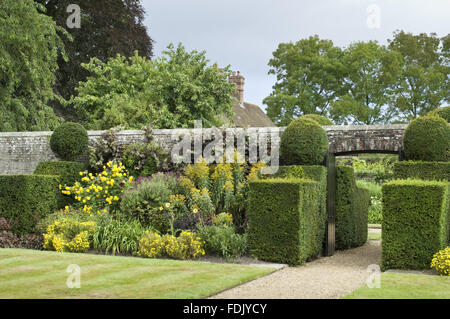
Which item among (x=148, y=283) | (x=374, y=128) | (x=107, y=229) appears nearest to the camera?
(x=148, y=283)

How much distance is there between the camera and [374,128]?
39.0 ft

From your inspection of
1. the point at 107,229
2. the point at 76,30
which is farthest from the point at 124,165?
the point at 76,30

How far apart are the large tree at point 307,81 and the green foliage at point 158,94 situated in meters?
7.71

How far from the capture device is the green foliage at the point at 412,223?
8.50m

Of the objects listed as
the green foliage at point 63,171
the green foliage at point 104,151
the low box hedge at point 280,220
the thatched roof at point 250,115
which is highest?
the thatched roof at point 250,115

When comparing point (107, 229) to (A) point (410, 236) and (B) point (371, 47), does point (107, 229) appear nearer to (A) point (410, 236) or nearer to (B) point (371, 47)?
(A) point (410, 236)

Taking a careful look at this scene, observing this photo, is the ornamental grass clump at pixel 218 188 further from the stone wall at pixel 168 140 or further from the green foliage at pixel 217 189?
the stone wall at pixel 168 140

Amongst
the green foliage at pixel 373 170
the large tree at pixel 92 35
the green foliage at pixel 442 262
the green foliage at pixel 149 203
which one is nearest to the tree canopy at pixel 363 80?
the green foliage at pixel 373 170

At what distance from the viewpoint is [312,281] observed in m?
7.92

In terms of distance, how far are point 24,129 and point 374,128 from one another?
12224mm

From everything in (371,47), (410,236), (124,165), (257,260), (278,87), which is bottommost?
(257,260)

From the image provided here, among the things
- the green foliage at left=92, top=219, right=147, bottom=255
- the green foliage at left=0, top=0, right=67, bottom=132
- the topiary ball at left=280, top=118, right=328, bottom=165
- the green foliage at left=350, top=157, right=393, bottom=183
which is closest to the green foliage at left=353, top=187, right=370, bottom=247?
the topiary ball at left=280, top=118, right=328, bottom=165

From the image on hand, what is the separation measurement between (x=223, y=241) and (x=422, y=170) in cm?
407

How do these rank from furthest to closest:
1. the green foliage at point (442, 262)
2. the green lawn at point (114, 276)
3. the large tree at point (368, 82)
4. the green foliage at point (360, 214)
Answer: the large tree at point (368, 82), the green foliage at point (360, 214), the green foliage at point (442, 262), the green lawn at point (114, 276)
